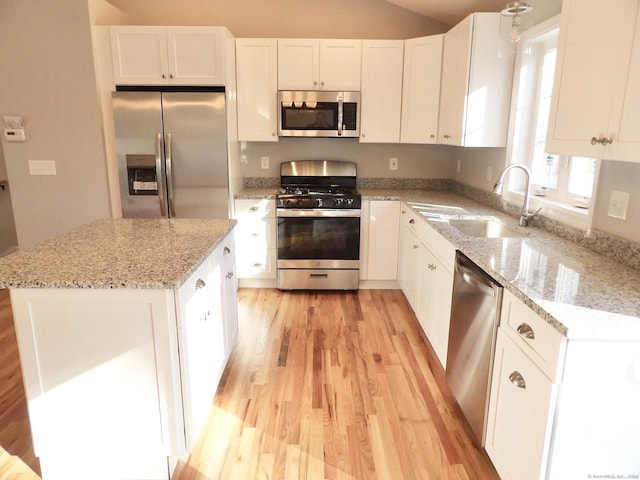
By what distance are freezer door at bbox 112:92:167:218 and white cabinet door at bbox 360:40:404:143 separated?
5.71 feet

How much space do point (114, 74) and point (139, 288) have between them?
2.56 meters

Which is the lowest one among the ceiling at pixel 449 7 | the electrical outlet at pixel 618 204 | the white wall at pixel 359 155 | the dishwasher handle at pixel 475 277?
the dishwasher handle at pixel 475 277

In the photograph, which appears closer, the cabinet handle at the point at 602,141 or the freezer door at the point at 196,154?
the cabinet handle at the point at 602,141

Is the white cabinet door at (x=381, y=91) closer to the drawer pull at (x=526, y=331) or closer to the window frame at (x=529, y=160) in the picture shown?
the window frame at (x=529, y=160)

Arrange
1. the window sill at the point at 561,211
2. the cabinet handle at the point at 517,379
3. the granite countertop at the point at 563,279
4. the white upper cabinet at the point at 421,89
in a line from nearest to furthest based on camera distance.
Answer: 1. the granite countertop at the point at 563,279
2. the cabinet handle at the point at 517,379
3. the window sill at the point at 561,211
4. the white upper cabinet at the point at 421,89

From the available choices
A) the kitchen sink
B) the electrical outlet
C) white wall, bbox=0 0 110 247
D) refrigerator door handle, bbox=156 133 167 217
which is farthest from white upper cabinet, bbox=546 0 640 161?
white wall, bbox=0 0 110 247

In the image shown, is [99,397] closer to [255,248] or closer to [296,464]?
[296,464]

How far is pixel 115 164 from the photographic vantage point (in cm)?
351

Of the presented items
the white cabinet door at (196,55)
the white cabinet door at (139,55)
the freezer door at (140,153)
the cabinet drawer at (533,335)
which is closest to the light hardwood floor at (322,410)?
the cabinet drawer at (533,335)

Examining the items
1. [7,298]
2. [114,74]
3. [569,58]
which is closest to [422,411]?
[569,58]

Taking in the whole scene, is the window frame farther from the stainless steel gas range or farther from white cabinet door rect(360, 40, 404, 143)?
the stainless steel gas range

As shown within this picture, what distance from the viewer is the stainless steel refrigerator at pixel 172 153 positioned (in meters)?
3.33

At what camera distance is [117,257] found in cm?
179

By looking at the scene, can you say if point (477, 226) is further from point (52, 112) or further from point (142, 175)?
point (52, 112)
